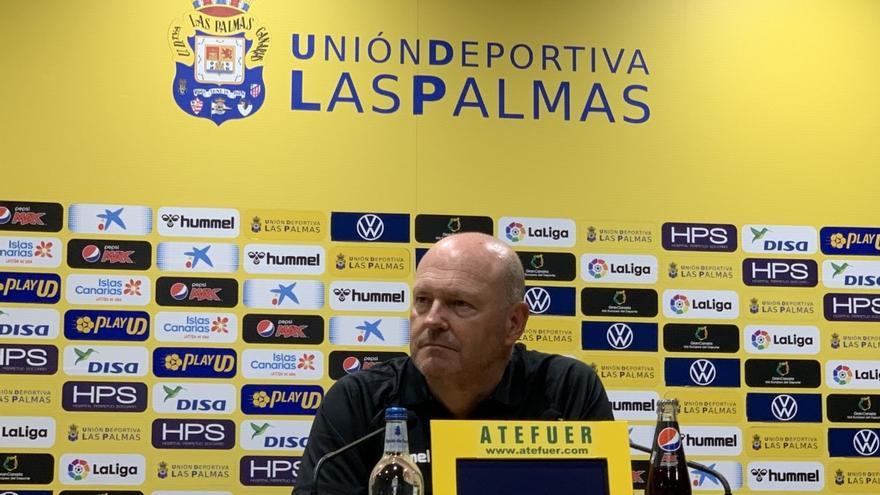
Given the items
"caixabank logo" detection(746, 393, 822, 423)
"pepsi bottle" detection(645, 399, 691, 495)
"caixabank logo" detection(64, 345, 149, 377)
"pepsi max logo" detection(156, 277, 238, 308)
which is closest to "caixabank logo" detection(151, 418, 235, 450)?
"caixabank logo" detection(64, 345, 149, 377)

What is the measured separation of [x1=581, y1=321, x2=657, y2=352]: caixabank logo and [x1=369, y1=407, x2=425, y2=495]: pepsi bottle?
9.45 ft

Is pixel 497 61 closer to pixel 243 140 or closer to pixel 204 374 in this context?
pixel 243 140

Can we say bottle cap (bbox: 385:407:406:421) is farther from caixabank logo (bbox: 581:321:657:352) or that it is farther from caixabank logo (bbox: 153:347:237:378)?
caixabank logo (bbox: 581:321:657:352)

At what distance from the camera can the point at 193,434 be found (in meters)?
4.21

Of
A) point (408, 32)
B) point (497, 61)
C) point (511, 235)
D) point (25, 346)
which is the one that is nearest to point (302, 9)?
point (408, 32)

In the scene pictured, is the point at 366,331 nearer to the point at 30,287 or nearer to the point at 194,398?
the point at 194,398

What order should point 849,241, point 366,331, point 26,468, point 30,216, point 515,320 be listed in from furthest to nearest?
point 849,241, point 366,331, point 30,216, point 26,468, point 515,320

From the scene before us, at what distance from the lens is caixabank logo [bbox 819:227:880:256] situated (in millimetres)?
4660

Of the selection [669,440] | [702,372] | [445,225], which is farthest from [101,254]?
[669,440]

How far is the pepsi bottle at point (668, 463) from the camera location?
186 centimetres

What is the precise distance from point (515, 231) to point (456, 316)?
81.5 inches

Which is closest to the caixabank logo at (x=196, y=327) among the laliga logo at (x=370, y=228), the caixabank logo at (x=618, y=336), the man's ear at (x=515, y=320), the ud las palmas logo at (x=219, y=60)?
the laliga logo at (x=370, y=228)

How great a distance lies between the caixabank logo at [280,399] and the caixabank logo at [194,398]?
58 mm

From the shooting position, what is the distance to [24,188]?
4.24 m
